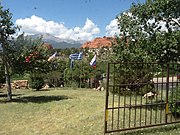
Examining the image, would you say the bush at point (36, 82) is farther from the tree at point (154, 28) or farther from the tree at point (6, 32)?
the tree at point (154, 28)

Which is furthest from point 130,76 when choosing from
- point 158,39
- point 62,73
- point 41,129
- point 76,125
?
point 62,73

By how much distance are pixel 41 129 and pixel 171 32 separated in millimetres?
5578

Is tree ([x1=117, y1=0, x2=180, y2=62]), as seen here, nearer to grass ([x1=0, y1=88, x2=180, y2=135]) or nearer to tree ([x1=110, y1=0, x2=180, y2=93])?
tree ([x1=110, y1=0, x2=180, y2=93])

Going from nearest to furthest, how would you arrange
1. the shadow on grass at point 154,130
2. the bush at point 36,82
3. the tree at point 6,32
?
the shadow on grass at point 154,130 → the tree at point 6,32 → the bush at point 36,82

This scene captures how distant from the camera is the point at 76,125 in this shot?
1002cm

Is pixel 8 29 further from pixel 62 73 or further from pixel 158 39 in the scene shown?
pixel 62 73

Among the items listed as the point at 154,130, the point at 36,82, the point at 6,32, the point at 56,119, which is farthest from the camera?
the point at 36,82

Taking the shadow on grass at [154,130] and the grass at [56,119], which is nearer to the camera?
the shadow on grass at [154,130]

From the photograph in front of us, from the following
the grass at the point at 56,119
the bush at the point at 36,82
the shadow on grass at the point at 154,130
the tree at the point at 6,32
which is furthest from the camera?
the bush at the point at 36,82

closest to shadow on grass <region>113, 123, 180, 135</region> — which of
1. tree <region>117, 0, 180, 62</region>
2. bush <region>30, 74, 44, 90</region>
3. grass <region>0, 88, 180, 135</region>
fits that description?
grass <region>0, 88, 180, 135</region>

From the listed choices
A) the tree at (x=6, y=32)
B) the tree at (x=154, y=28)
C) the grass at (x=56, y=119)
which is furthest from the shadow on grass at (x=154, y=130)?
the tree at (x=6, y=32)

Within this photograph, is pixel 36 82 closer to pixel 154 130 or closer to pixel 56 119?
pixel 56 119

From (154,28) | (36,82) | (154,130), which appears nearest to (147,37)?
(154,28)

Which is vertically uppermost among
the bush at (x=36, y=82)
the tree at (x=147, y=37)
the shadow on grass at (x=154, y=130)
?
the tree at (x=147, y=37)
